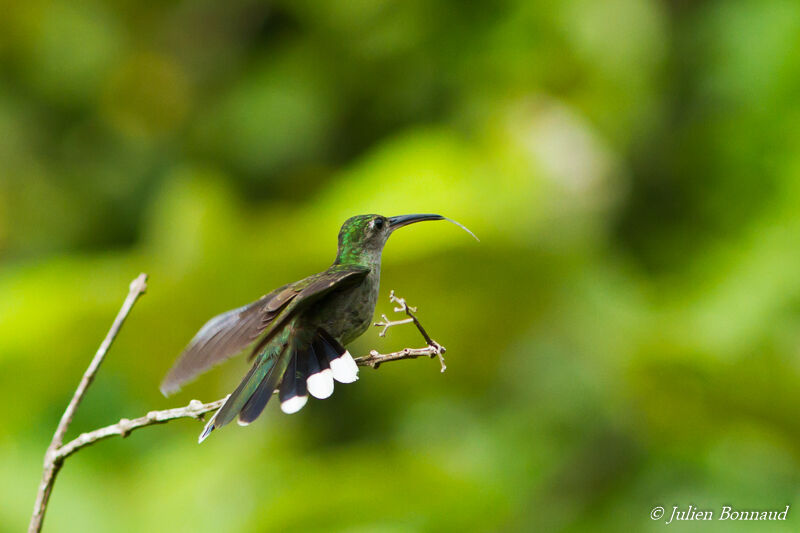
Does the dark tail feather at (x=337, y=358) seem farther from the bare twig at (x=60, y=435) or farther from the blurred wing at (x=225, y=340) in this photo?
the bare twig at (x=60, y=435)

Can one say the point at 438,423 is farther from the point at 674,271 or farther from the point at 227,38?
the point at 227,38

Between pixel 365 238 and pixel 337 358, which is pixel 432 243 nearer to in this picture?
pixel 365 238

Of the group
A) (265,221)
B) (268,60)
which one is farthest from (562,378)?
(268,60)

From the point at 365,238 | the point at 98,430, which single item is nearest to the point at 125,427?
the point at 98,430

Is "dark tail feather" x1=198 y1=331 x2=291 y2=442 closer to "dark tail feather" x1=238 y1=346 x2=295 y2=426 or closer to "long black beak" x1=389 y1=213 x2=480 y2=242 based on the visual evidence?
"dark tail feather" x1=238 y1=346 x2=295 y2=426

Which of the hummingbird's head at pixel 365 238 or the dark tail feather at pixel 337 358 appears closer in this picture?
the dark tail feather at pixel 337 358

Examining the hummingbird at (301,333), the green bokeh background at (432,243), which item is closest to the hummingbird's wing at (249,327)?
the hummingbird at (301,333)
